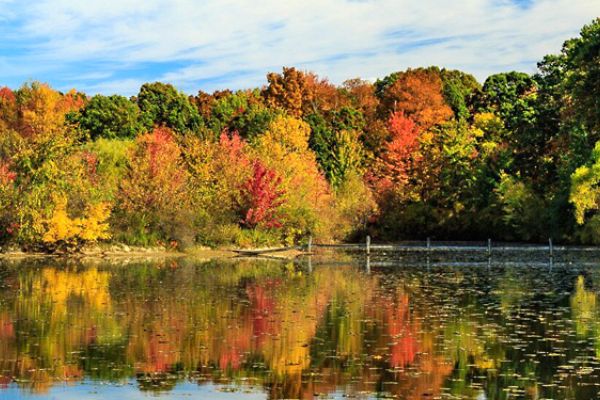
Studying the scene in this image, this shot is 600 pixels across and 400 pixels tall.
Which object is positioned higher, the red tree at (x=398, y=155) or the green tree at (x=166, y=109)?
the green tree at (x=166, y=109)

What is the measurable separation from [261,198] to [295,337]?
3730 cm

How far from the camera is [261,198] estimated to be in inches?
2287

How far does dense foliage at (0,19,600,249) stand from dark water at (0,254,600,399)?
508 inches

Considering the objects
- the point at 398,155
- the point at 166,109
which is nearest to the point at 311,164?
the point at 398,155

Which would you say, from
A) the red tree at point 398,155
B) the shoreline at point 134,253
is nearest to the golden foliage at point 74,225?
the shoreline at point 134,253

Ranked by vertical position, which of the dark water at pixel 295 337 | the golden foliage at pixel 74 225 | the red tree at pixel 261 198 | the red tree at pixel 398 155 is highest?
the red tree at pixel 398 155

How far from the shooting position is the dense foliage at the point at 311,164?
50500 mm

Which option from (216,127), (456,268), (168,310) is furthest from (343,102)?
(168,310)

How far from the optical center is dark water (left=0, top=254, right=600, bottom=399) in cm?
1555

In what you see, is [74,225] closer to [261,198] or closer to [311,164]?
[261,198]

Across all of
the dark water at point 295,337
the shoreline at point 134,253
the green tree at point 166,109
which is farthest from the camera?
the green tree at point 166,109

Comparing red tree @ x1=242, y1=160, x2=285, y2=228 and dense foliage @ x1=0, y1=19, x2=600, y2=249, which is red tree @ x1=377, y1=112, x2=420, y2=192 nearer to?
dense foliage @ x1=0, y1=19, x2=600, y2=249

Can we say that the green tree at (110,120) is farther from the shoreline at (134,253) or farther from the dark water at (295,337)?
the dark water at (295,337)

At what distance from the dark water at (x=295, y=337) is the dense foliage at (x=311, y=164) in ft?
42.3
